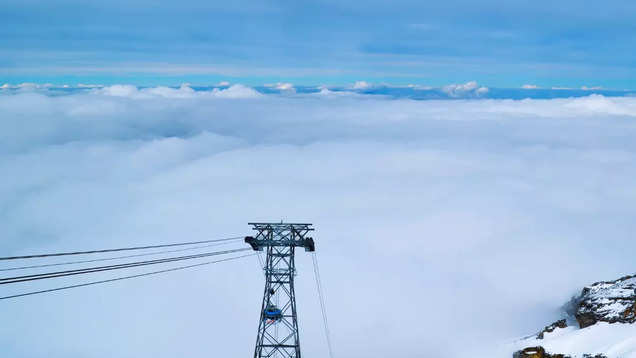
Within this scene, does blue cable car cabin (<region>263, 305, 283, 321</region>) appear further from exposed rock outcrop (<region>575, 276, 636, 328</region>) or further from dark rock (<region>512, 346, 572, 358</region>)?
exposed rock outcrop (<region>575, 276, 636, 328</region>)

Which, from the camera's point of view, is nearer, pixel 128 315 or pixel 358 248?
pixel 128 315

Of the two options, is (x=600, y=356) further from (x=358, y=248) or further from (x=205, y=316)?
(x=358, y=248)

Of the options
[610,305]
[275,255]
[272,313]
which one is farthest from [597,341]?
[275,255]

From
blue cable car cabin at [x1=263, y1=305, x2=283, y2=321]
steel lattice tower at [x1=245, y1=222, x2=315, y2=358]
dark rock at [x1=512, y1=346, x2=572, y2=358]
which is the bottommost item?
dark rock at [x1=512, y1=346, x2=572, y2=358]

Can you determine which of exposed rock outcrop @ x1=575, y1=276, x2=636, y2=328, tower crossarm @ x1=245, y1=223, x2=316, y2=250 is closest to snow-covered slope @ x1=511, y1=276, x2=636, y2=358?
exposed rock outcrop @ x1=575, y1=276, x2=636, y2=328

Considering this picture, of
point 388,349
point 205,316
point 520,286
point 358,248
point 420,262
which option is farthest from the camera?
point 358,248

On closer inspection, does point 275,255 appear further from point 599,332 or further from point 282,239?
point 599,332

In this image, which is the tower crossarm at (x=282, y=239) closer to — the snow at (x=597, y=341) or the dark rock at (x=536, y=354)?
the dark rock at (x=536, y=354)

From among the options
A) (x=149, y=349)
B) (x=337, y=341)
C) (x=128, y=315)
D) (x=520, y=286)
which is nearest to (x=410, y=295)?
(x=520, y=286)
